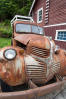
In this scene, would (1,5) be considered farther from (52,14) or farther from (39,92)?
(39,92)

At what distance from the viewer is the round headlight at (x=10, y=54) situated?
6.41 feet

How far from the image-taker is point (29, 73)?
199cm

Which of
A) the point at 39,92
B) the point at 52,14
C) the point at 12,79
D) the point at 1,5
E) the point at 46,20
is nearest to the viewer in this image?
the point at 39,92

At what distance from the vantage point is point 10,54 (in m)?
2.00

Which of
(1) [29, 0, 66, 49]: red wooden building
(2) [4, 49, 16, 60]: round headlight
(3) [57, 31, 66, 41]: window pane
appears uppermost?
(1) [29, 0, 66, 49]: red wooden building

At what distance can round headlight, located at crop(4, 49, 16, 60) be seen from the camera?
76.9 inches

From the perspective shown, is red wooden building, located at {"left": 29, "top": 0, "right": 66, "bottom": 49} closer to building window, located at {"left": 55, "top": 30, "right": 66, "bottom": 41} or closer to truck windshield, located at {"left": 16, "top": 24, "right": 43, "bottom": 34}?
building window, located at {"left": 55, "top": 30, "right": 66, "bottom": 41}

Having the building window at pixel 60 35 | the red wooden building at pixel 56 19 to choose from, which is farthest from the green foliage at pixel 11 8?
the building window at pixel 60 35

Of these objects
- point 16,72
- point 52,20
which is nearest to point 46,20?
point 52,20

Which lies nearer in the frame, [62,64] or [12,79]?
[12,79]

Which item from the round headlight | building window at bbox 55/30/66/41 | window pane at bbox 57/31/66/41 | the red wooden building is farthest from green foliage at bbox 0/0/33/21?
the round headlight

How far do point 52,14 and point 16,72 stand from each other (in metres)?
8.78

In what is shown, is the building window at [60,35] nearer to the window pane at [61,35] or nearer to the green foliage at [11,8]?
the window pane at [61,35]

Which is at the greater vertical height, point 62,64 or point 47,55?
point 47,55
